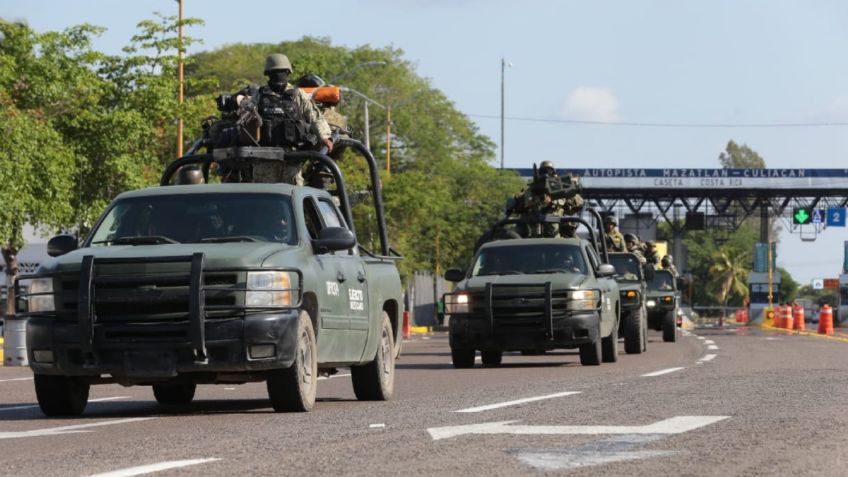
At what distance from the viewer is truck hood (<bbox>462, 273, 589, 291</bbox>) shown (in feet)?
74.6

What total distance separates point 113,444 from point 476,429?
2.07 meters

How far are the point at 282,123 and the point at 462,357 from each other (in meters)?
8.53

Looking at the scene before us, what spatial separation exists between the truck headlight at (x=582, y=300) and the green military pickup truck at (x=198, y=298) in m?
9.14

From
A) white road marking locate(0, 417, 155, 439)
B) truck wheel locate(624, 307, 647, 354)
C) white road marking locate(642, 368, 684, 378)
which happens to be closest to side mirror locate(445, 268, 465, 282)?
white road marking locate(642, 368, 684, 378)

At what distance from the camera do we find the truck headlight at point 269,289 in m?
12.1

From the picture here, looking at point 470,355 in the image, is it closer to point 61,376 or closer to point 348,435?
point 61,376

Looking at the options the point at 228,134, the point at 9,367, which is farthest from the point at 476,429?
the point at 9,367

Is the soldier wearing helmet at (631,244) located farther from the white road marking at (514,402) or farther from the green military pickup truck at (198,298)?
the green military pickup truck at (198,298)

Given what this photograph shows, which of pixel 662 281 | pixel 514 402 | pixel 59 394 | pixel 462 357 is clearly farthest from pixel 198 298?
pixel 662 281

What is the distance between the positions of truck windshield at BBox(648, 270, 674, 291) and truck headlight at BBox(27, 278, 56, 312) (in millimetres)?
27335

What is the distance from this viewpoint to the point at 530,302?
74.7 ft

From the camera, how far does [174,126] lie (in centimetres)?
5031

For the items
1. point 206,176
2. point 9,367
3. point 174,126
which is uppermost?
point 174,126

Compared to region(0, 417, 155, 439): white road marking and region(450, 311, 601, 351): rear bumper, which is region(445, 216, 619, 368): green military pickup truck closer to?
region(450, 311, 601, 351): rear bumper
